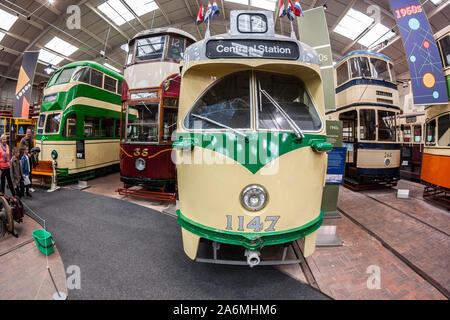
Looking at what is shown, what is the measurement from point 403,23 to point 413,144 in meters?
9.36

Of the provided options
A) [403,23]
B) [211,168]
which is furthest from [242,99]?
[403,23]

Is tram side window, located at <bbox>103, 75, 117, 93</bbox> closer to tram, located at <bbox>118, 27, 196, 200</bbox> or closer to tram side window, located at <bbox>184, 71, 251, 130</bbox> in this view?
tram, located at <bbox>118, 27, 196, 200</bbox>

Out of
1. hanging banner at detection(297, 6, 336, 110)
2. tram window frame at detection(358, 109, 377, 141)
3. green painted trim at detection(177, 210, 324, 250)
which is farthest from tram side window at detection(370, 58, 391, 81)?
green painted trim at detection(177, 210, 324, 250)

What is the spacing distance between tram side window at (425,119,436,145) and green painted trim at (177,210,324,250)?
249 inches

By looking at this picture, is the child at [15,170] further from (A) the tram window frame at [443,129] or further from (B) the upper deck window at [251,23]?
(A) the tram window frame at [443,129]

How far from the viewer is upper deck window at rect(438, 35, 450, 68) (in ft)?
16.6

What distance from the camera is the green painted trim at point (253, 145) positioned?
→ 2064 mm

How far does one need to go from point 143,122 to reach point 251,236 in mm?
4717

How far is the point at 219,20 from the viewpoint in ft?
50.8

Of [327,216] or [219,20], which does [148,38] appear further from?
[219,20]

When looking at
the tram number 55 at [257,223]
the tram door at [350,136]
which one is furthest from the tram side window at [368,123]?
the tram number 55 at [257,223]

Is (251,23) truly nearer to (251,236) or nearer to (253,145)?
(253,145)

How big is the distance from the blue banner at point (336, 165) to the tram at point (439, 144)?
3683mm

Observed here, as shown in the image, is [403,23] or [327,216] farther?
[403,23]
